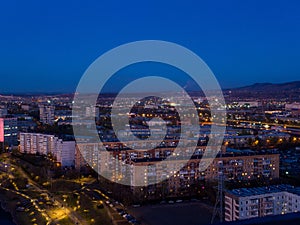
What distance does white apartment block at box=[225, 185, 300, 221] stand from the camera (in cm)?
299

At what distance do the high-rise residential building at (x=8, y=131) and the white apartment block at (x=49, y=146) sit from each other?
94 centimetres

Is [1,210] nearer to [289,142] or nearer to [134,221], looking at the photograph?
[134,221]

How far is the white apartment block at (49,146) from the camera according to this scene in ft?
19.4

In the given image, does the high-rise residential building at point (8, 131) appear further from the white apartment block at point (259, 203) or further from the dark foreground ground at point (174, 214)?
the white apartment block at point (259, 203)

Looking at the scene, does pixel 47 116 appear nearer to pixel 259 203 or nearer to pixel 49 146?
pixel 49 146

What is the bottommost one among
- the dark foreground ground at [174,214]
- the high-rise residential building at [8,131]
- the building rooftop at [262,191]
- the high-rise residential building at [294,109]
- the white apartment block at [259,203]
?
the dark foreground ground at [174,214]

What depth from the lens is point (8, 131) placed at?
8.24 m

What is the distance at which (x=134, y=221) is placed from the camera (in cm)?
328

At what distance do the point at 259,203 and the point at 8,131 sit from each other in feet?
21.1

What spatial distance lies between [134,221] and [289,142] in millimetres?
4687

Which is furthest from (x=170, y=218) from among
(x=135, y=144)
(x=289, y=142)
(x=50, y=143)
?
(x=289, y=142)

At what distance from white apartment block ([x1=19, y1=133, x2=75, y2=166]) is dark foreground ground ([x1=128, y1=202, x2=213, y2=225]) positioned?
247 cm

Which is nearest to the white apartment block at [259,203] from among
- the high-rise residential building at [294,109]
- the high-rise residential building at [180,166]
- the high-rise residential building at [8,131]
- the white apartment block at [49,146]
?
the high-rise residential building at [180,166]

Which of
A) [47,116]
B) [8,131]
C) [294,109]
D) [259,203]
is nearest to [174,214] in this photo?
[259,203]
